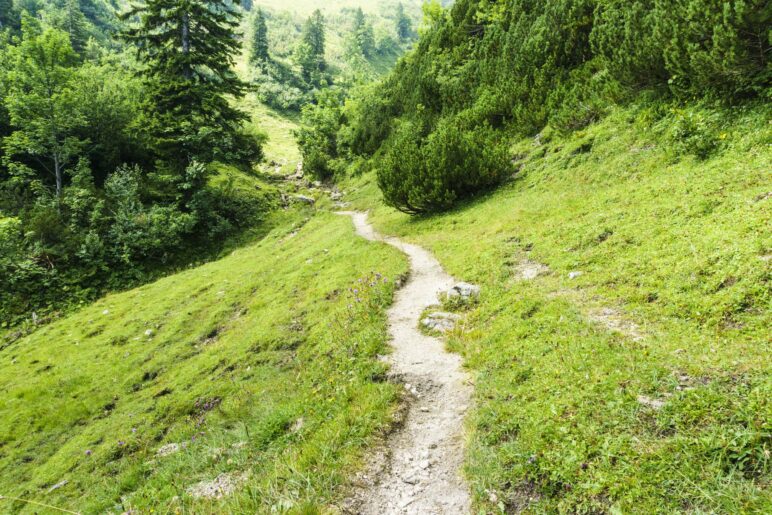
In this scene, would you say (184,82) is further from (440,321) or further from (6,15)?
(6,15)

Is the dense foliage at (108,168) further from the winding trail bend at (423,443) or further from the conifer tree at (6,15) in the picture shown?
the conifer tree at (6,15)

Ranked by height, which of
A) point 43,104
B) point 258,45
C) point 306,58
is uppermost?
point 258,45

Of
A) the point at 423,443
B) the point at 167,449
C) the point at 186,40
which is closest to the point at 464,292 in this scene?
the point at 423,443

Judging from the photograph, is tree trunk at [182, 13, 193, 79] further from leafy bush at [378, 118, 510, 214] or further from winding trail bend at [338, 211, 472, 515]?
winding trail bend at [338, 211, 472, 515]

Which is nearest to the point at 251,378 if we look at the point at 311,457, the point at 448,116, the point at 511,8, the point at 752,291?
the point at 311,457

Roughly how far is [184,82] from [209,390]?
101ft

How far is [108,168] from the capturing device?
3100 centimetres

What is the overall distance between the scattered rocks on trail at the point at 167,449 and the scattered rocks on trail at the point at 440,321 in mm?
6511

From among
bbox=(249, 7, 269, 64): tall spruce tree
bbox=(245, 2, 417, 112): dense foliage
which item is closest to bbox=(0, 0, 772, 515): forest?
bbox=(245, 2, 417, 112): dense foliage

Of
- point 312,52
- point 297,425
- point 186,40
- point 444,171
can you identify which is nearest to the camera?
point 297,425

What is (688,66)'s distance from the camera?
1202 cm

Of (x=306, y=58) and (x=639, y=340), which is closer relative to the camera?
(x=639, y=340)

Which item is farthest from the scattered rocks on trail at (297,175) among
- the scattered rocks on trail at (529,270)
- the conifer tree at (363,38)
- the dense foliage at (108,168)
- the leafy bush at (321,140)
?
the conifer tree at (363,38)

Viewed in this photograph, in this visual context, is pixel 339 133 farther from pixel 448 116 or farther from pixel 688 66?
pixel 688 66
